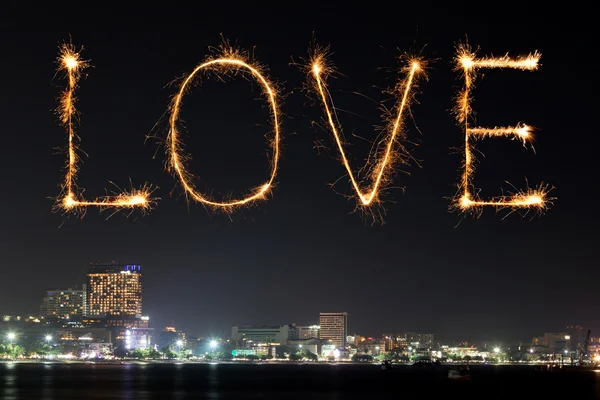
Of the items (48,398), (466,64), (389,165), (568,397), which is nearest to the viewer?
(466,64)

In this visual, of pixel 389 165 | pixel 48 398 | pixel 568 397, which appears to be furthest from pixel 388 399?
pixel 389 165

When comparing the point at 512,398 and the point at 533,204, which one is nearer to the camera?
the point at 533,204

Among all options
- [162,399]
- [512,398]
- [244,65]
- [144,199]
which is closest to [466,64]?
[244,65]

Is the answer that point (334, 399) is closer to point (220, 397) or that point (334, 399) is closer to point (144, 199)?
point (220, 397)

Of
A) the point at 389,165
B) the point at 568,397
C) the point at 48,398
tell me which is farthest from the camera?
the point at 568,397

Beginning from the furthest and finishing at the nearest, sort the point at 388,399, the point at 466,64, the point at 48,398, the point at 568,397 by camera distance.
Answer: the point at 568,397, the point at 388,399, the point at 48,398, the point at 466,64

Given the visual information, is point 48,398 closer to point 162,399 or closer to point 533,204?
point 162,399

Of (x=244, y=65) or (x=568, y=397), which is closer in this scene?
(x=244, y=65)

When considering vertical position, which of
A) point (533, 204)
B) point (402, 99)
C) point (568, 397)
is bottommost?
point (568, 397)

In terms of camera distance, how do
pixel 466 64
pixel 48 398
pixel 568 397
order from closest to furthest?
pixel 466 64, pixel 48 398, pixel 568 397

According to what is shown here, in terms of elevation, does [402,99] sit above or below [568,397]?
above
